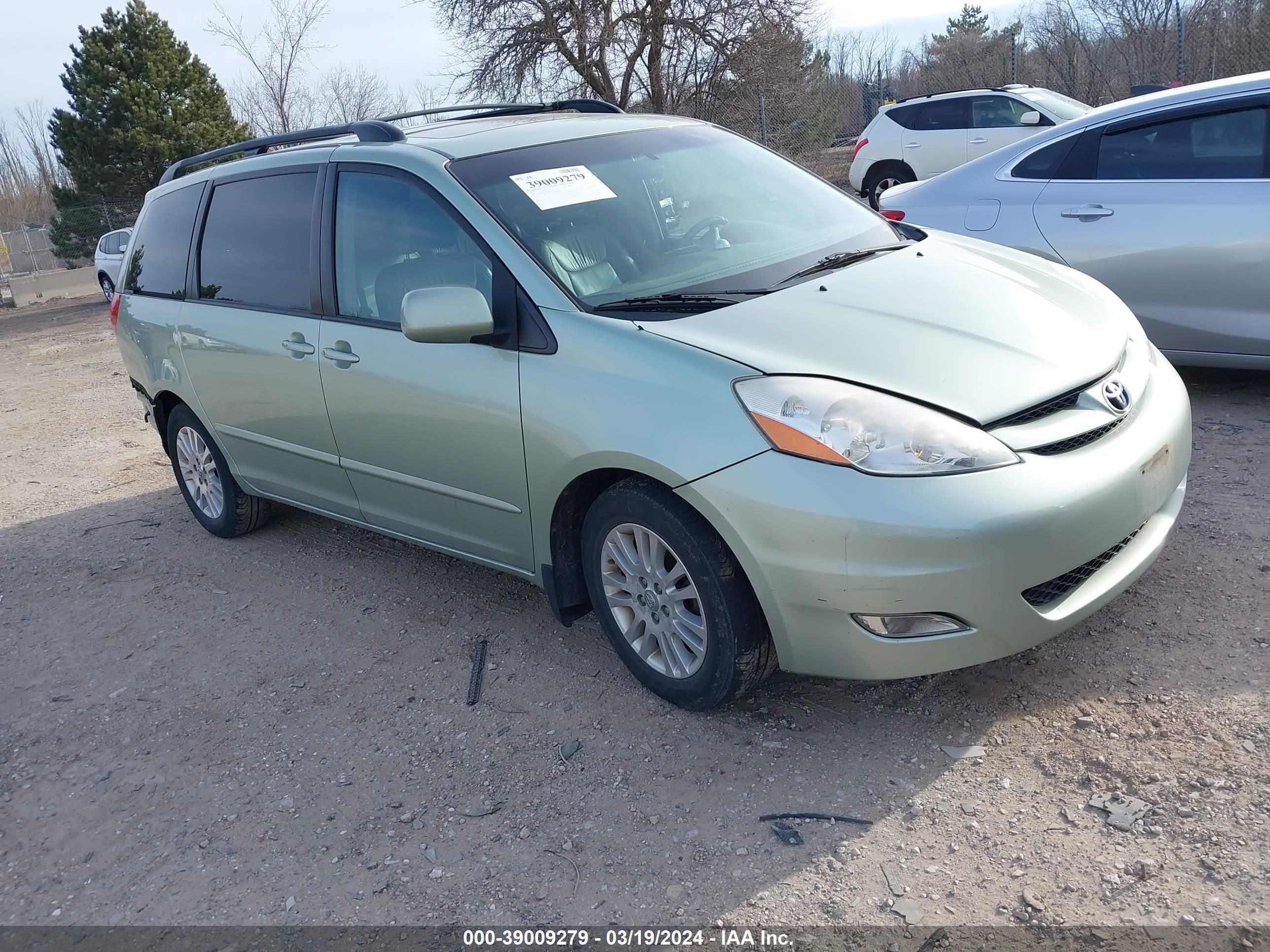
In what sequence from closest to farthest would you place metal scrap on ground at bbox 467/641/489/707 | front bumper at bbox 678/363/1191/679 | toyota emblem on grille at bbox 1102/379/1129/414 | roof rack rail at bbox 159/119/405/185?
front bumper at bbox 678/363/1191/679, toyota emblem on grille at bbox 1102/379/1129/414, metal scrap on ground at bbox 467/641/489/707, roof rack rail at bbox 159/119/405/185

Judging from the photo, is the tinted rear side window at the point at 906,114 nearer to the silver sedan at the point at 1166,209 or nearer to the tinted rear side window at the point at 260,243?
the silver sedan at the point at 1166,209

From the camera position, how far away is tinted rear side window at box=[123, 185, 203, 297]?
5137 millimetres

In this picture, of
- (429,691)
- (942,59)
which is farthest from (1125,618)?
(942,59)

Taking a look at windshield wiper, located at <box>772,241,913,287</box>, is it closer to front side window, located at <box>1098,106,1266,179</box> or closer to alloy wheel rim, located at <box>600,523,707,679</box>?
alloy wheel rim, located at <box>600,523,707,679</box>

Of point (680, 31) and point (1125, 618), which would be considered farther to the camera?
point (680, 31)

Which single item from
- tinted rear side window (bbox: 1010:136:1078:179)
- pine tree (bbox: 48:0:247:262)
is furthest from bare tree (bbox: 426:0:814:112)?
tinted rear side window (bbox: 1010:136:1078:179)

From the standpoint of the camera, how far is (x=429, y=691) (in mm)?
3711

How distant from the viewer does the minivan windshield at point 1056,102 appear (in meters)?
13.2

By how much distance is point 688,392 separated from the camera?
296 centimetres

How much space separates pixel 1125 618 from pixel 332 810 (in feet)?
8.47

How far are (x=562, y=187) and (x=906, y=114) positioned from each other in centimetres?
1233

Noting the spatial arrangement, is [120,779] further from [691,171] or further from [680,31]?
[680,31]

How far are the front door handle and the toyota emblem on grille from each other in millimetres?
2551

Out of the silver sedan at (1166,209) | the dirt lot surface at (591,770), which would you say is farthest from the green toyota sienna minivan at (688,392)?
the silver sedan at (1166,209)
